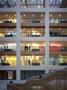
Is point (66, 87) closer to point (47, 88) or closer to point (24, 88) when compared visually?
point (47, 88)

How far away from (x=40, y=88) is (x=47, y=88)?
0.83 meters

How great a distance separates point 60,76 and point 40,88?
8.94 ft

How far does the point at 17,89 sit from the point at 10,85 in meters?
1.98

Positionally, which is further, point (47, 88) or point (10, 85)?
point (10, 85)

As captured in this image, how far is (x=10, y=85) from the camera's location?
41.8 m

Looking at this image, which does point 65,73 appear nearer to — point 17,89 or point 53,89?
point 53,89

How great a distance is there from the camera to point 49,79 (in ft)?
129

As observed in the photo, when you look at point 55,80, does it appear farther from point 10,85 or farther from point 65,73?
point 10,85

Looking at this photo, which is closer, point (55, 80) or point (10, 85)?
point (55, 80)

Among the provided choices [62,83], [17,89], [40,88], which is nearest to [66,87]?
[62,83]

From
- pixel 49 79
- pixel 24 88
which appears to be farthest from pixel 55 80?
pixel 24 88

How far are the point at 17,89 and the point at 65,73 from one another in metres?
6.04

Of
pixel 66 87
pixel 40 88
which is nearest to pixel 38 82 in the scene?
pixel 40 88

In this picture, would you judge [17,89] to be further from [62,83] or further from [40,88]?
[62,83]
